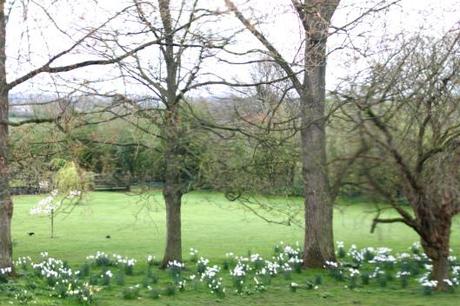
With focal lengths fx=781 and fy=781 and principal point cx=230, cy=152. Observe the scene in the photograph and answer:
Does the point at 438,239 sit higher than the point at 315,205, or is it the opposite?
the point at 315,205

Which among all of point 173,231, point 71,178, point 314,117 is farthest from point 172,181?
point 314,117

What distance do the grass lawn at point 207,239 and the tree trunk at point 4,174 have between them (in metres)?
2.19

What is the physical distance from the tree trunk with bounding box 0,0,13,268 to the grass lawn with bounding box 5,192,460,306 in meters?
2.19

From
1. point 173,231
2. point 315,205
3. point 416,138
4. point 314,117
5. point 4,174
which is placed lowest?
point 173,231

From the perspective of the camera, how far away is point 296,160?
1434 cm

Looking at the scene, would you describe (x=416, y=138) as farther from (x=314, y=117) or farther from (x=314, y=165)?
(x=314, y=117)

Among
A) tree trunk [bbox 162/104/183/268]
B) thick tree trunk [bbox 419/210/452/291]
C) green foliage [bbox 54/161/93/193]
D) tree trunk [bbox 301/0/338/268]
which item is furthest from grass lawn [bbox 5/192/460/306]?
green foliage [bbox 54/161/93/193]

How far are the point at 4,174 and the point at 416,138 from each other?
21.1 ft

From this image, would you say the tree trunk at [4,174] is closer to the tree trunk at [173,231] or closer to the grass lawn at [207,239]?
the grass lawn at [207,239]

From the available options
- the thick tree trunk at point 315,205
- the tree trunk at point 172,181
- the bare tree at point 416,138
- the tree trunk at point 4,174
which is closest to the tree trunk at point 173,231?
the tree trunk at point 172,181

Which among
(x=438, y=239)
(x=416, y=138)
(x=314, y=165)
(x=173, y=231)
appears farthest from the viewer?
(x=173, y=231)

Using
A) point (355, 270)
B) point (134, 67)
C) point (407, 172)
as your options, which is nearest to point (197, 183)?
point (134, 67)

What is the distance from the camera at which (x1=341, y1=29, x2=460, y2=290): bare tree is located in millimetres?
9438

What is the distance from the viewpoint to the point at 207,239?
22.3m
